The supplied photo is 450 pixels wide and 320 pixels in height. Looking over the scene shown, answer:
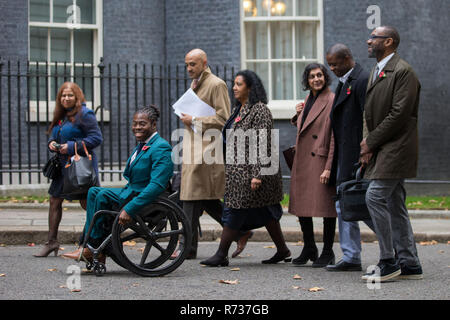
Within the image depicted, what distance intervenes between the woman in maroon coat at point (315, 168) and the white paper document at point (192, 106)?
0.98 m

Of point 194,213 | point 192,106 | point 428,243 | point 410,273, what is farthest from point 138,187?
point 428,243

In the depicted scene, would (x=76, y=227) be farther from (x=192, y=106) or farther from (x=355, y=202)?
(x=355, y=202)

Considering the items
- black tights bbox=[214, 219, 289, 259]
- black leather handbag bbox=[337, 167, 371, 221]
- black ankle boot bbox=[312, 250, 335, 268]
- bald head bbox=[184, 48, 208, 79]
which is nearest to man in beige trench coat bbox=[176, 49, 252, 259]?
bald head bbox=[184, 48, 208, 79]

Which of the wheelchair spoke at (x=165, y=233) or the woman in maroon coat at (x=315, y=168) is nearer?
the wheelchair spoke at (x=165, y=233)

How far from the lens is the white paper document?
7996mm

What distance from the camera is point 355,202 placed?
6.76 metres

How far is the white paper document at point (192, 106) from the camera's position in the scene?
26.2 feet

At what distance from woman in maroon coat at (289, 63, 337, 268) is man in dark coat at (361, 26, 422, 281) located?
806 millimetres

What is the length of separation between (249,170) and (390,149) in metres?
1.53

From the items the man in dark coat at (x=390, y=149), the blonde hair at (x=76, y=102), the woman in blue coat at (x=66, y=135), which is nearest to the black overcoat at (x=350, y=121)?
the man in dark coat at (x=390, y=149)

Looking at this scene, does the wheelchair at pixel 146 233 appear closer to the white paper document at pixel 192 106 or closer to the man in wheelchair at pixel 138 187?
the man in wheelchair at pixel 138 187

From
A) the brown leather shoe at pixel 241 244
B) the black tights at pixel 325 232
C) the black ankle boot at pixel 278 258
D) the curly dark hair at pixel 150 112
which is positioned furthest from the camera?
the brown leather shoe at pixel 241 244

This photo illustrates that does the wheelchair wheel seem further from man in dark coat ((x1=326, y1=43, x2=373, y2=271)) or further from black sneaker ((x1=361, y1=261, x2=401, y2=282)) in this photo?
black sneaker ((x1=361, y1=261, x2=401, y2=282))
